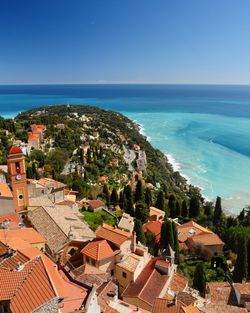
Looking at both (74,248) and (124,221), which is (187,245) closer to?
(124,221)

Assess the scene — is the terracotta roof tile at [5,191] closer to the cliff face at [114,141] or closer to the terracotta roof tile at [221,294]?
the terracotta roof tile at [221,294]

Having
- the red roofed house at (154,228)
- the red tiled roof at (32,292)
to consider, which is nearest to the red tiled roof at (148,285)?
the red tiled roof at (32,292)

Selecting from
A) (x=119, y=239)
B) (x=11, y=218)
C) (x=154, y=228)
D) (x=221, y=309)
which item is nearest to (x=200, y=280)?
(x=221, y=309)

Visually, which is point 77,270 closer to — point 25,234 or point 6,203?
point 25,234

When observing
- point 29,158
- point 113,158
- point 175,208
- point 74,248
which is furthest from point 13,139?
point 74,248

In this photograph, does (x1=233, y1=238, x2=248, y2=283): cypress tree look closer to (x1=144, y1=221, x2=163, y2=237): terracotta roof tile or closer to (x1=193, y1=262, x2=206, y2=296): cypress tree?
(x1=193, y1=262, x2=206, y2=296): cypress tree
